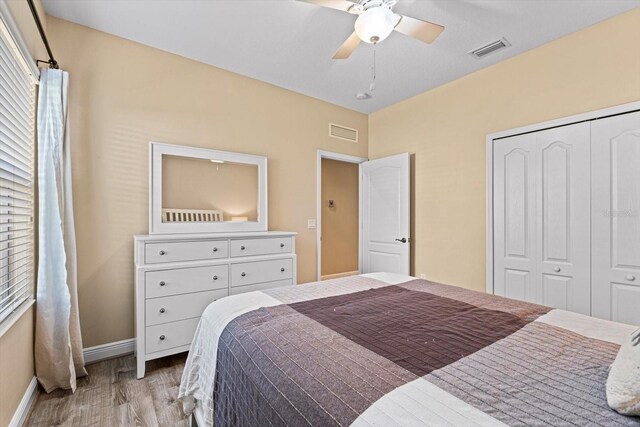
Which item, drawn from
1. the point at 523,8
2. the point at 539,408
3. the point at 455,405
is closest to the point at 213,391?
the point at 455,405

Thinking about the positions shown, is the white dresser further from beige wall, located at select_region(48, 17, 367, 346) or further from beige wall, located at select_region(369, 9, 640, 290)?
beige wall, located at select_region(369, 9, 640, 290)

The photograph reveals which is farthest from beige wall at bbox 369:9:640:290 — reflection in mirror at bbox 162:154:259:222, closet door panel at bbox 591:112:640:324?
reflection in mirror at bbox 162:154:259:222

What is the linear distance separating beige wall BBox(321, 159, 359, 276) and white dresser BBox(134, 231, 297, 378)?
2596 millimetres

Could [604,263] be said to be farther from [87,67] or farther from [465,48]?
[87,67]

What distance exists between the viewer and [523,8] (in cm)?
216

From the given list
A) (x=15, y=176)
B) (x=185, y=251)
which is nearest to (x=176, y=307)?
(x=185, y=251)

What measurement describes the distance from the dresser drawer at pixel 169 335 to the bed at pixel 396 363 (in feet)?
3.14

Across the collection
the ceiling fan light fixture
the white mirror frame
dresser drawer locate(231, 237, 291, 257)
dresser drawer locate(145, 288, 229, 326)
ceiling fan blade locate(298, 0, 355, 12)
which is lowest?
dresser drawer locate(145, 288, 229, 326)

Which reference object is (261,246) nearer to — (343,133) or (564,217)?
(343,133)

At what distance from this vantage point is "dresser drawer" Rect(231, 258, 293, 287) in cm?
263

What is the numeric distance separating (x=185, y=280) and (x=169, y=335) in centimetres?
44

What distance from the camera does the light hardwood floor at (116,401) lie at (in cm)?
175

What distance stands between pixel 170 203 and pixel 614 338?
3.04 meters

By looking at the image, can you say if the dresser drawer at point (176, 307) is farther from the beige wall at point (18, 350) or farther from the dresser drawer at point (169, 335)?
the beige wall at point (18, 350)
